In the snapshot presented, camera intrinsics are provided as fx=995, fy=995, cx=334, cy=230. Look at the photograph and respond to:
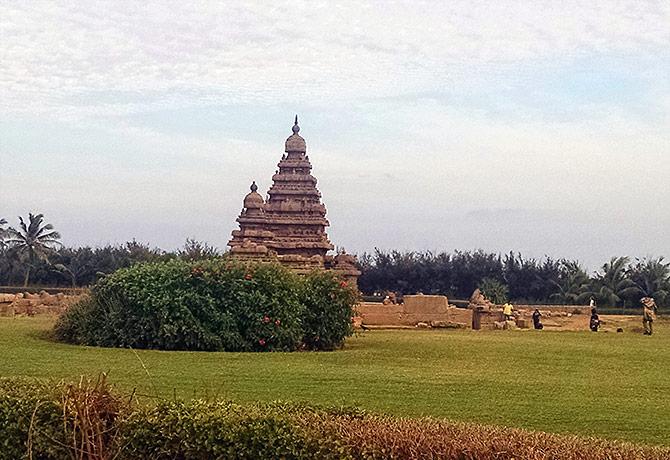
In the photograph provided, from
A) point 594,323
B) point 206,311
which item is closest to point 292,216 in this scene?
point 594,323

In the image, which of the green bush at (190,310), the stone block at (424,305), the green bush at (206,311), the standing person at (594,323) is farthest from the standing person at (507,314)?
the green bush at (190,310)

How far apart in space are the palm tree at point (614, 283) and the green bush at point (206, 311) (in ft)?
75.6

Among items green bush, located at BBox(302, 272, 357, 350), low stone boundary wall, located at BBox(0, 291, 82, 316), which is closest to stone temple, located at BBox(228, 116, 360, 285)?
low stone boundary wall, located at BBox(0, 291, 82, 316)

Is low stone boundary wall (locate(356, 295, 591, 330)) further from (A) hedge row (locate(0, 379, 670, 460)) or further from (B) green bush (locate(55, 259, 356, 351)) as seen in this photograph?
(A) hedge row (locate(0, 379, 670, 460))

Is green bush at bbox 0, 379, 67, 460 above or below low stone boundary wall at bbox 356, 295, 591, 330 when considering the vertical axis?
below

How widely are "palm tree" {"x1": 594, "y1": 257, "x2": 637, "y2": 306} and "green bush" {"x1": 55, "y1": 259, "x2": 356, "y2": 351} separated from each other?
75.6 ft

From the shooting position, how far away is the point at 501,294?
124 ft

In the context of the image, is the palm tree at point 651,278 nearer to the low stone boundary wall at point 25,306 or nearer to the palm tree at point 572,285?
the palm tree at point 572,285

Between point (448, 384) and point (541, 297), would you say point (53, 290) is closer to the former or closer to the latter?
point (541, 297)

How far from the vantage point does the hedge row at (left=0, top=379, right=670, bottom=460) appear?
5230 mm

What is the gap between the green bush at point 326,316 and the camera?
56.6 feet

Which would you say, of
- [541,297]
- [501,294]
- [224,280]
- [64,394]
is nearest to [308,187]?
[501,294]

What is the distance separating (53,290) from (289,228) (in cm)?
1003

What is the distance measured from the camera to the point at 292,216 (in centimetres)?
3650
